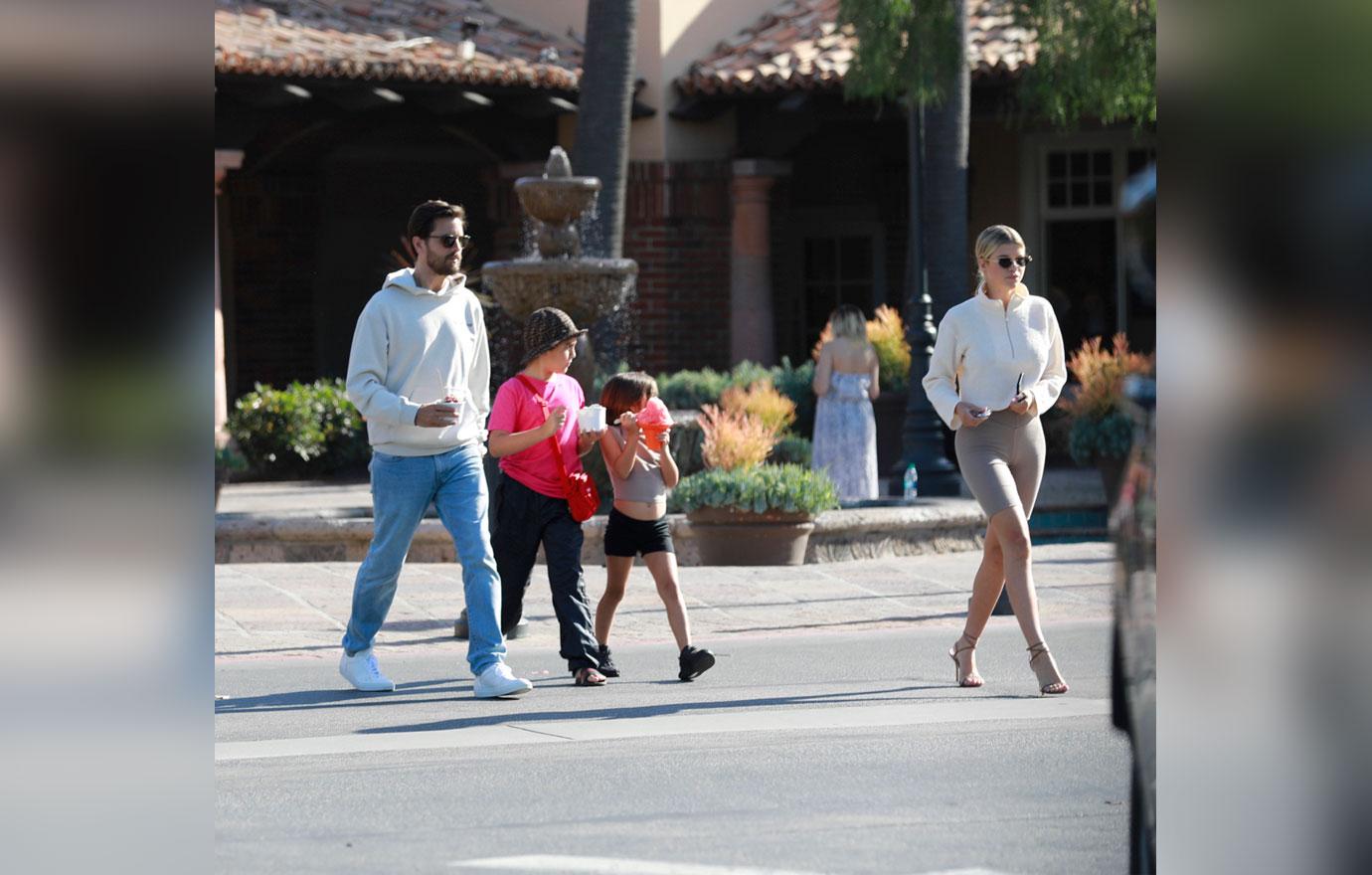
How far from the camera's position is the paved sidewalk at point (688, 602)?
9.78 m

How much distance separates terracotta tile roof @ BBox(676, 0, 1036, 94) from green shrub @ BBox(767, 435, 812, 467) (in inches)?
196

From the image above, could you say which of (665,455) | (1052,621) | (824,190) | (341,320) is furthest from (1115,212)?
(665,455)

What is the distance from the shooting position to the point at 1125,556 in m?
4.54

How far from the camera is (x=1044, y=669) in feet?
25.4

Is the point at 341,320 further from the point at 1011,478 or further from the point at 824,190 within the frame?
the point at 1011,478

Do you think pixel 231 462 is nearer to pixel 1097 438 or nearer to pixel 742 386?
pixel 742 386

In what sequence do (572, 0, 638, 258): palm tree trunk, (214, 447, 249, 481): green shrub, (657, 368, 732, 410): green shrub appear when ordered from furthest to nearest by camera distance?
(657, 368, 732, 410): green shrub
(214, 447, 249, 481): green shrub
(572, 0, 638, 258): palm tree trunk

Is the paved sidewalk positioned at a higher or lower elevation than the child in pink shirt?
lower

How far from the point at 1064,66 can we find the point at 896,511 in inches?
205

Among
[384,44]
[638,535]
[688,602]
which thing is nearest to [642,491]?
[638,535]

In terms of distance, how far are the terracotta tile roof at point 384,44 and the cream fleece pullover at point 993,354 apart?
11.6 meters

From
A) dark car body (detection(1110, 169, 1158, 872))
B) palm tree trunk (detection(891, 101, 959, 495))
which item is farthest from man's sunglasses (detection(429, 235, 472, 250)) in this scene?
palm tree trunk (detection(891, 101, 959, 495))

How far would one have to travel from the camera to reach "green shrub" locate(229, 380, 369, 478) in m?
18.4

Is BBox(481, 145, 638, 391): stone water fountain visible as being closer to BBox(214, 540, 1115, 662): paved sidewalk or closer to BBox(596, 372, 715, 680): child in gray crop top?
BBox(214, 540, 1115, 662): paved sidewalk
